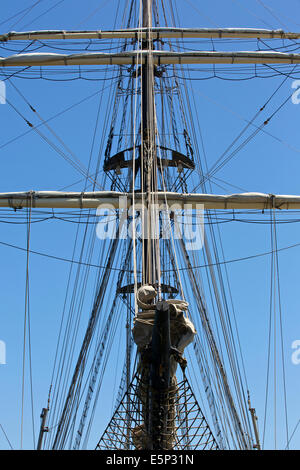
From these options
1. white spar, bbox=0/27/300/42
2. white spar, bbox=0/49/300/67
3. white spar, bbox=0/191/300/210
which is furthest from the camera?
white spar, bbox=0/27/300/42

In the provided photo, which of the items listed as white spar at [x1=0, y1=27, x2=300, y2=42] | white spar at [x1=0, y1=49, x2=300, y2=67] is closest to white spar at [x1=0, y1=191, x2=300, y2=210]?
white spar at [x1=0, y1=49, x2=300, y2=67]

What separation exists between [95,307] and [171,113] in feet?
21.7

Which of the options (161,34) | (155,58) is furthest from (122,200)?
(161,34)

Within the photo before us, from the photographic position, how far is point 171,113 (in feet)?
58.7

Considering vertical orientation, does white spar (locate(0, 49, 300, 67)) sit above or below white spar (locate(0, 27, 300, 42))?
below

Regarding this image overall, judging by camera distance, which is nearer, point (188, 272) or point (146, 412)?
point (146, 412)

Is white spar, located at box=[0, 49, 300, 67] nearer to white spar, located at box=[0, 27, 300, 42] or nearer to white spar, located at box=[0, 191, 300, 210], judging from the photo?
white spar, located at box=[0, 27, 300, 42]

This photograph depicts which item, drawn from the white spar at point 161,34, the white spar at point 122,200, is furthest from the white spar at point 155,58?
the white spar at point 122,200

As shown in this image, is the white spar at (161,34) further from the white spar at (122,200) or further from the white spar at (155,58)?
the white spar at (122,200)

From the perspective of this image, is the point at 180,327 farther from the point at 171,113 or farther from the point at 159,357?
the point at 171,113

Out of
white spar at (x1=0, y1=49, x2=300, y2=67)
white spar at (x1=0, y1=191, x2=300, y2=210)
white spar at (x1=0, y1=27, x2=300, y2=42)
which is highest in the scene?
white spar at (x1=0, y1=27, x2=300, y2=42)

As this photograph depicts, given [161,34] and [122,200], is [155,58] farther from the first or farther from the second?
[122,200]

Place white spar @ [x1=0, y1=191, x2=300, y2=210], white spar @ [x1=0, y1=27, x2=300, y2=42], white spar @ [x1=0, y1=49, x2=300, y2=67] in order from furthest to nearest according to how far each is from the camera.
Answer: white spar @ [x1=0, y1=27, x2=300, y2=42] → white spar @ [x1=0, y1=49, x2=300, y2=67] → white spar @ [x1=0, y1=191, x2=300, y2=210]
